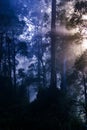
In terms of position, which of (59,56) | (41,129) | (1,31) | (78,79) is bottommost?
(41,129)

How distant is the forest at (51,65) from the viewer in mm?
17375

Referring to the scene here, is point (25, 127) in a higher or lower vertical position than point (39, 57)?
lower

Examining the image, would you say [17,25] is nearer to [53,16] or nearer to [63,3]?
[63,3]

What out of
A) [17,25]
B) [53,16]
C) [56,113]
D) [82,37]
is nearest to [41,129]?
[56,113]

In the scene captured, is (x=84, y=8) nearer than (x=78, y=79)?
Yes

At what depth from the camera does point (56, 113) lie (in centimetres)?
1839

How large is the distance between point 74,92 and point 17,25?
→ 35.2ft

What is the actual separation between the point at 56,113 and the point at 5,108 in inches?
144

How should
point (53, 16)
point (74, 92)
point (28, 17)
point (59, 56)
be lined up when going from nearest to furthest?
point (53, 16) → point (59, 56) → point (74, 92) → point (28, 17)

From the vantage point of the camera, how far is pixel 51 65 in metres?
22.4

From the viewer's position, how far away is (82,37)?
18.5 metres

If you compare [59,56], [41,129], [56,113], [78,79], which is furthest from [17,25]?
[41,129]

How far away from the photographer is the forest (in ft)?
57.0

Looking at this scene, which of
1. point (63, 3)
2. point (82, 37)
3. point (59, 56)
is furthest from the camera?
point (59, 56)
